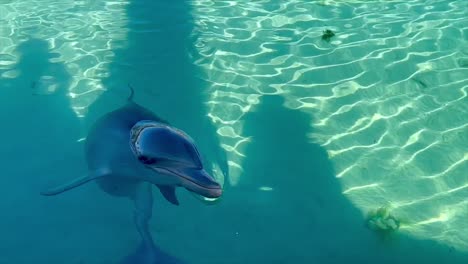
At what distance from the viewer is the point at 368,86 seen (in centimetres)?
558

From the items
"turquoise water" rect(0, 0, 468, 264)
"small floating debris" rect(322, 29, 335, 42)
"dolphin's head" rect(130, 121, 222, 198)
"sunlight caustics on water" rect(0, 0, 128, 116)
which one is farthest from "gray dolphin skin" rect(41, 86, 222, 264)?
"small floating debris" rect(322, 29, 335, 42)

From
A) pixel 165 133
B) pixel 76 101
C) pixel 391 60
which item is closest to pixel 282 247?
pixel 165 133

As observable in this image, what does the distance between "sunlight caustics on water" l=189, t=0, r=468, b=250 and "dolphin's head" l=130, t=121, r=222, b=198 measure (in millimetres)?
1560

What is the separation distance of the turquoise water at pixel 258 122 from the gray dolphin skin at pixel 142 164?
21 cm

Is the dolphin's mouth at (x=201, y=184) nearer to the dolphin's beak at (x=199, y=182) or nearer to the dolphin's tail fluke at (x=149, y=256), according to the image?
the dolphin's beak at (x=199, y=182)

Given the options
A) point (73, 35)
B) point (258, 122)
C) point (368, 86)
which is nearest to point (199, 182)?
point (258, 122)

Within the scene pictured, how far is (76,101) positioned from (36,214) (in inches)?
66.8

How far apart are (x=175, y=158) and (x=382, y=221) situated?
6.52 ft

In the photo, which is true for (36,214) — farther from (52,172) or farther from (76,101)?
(76,101)

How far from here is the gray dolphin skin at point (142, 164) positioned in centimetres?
259

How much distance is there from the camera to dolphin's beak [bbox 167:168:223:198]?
2461 mm

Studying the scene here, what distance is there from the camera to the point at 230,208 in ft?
13.0

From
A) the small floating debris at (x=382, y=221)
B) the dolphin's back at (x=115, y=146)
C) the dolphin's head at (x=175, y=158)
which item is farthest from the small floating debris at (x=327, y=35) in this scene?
the dolphin's head at (x=175, y=158)

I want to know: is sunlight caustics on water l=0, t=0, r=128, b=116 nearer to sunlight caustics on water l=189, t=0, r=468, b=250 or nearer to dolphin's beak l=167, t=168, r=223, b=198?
sunlight caustics on water l=189, t=0, r=468, b=250
